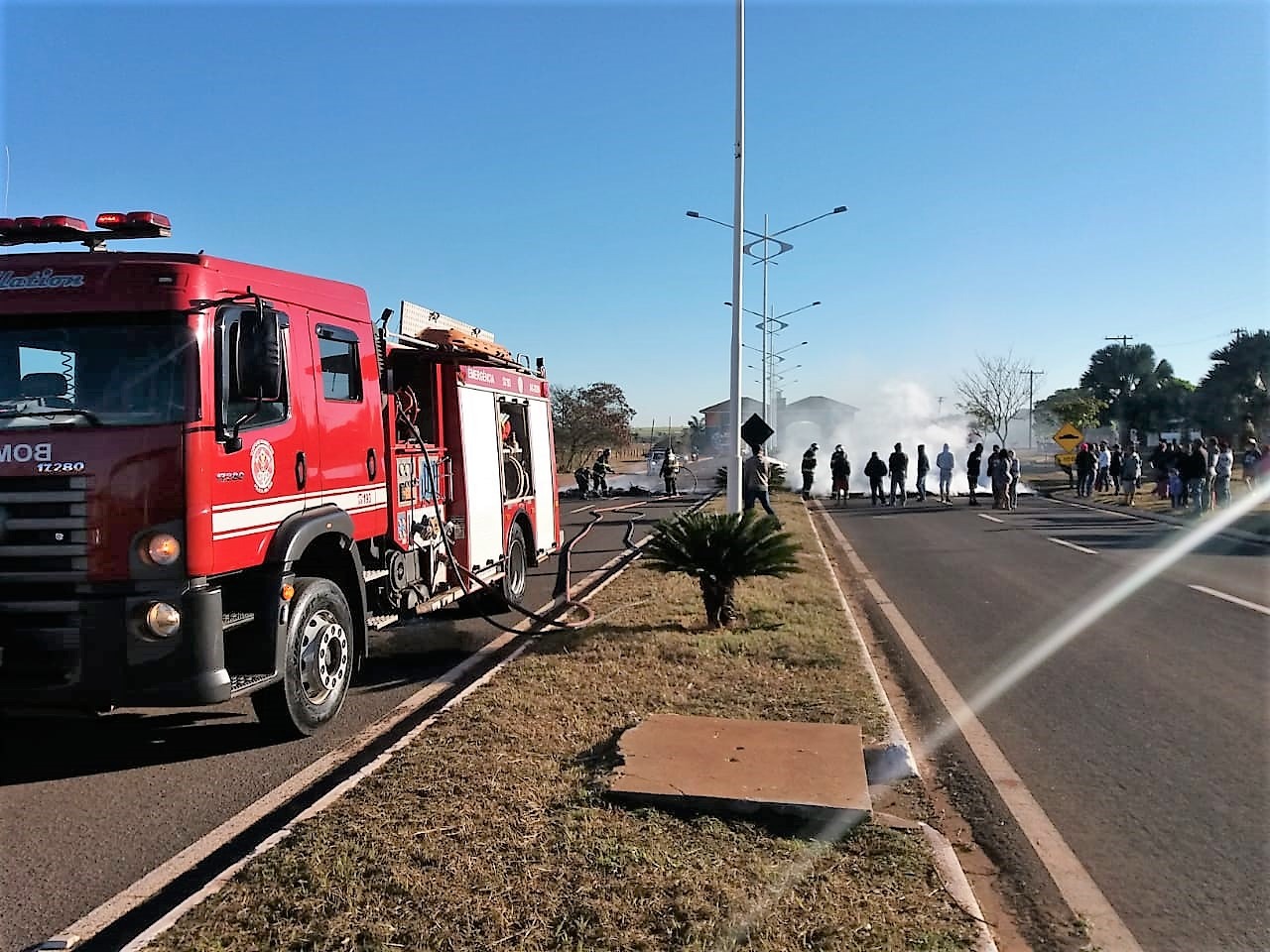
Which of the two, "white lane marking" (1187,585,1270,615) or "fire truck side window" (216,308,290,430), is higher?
"fire truck side window" (216,308,290,430)

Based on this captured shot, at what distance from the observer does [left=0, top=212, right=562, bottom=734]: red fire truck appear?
16.2 feet

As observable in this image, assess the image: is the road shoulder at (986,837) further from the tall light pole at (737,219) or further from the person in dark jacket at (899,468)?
the person in dark jacket at (899,468)

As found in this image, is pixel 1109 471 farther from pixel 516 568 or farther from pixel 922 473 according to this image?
pixel 516 568

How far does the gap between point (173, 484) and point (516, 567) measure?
19.5 ft

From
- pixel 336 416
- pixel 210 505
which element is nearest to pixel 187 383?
pixel 210 505

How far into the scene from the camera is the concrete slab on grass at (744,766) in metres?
4.52

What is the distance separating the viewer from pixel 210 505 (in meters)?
5.10

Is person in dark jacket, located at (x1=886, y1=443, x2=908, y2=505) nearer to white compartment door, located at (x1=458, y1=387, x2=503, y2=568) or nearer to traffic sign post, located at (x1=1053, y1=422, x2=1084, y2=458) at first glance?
traffic sign post, located at (x1=1053, y1=422, x2=1084, y2=458)

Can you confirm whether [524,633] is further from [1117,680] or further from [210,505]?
[1117,680]

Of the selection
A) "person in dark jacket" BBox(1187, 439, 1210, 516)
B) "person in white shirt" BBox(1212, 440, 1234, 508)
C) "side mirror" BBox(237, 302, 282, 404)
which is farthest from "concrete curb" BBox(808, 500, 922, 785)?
"person in white shirt" BBox(1212, 440, 1234, 508)

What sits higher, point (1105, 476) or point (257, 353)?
point (257, 353)

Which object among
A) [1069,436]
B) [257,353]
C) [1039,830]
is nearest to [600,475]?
[1069,436]

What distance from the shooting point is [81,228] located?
5.75 metres

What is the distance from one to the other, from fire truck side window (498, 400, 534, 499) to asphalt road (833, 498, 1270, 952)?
4414 mm
